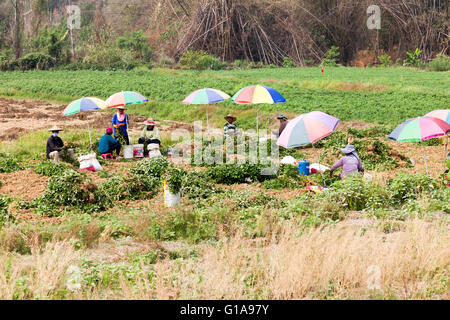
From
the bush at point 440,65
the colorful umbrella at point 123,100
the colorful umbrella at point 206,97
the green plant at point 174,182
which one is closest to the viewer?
the green plant at point 174,182

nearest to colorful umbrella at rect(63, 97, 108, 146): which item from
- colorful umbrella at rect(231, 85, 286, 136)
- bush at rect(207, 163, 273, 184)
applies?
colorful umbrella at rect(231, 85, 286, 136)

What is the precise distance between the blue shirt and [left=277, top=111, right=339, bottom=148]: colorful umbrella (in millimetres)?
4965

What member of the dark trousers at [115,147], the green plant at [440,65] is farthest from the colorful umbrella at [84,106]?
the green plant at [440,65]

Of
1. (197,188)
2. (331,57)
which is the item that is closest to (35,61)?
(331,57)

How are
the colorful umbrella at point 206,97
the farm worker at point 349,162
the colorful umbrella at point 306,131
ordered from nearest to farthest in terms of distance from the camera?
the farm worker at point 349,162 → the colorful umbrella at point 306,131 → the colorful umbrella at point 206,97

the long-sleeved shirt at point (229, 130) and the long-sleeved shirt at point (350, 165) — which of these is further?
the long-sleeved shirt at point (229, 130)

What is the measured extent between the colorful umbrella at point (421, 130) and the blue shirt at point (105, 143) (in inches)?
275

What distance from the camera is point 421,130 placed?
34.1 ft

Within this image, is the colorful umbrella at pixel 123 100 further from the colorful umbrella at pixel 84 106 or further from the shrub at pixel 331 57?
the shrub at pixel 331 57

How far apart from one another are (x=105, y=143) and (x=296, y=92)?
1303 cm

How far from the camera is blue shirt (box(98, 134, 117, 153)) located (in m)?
13.7

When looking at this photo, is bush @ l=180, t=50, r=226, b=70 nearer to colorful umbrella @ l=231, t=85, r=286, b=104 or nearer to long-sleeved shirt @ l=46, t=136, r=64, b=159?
colorful umbrella @ l=231, t=85, r=286, b=104

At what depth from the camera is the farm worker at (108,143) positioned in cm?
1368
